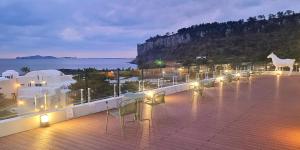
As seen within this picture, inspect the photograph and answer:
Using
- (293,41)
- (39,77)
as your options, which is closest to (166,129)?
(39,77)

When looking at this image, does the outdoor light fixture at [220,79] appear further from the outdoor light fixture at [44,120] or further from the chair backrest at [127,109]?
the outdoor light fixture at [44,120]

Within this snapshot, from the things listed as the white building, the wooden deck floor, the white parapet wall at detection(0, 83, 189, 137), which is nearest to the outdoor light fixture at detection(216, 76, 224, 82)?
the wooden deck floor

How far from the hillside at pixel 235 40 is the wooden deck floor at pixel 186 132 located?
20.9 meters

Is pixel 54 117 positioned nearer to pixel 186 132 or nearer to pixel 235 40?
pixel 186 132

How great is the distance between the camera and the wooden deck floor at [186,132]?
4155 millimetres

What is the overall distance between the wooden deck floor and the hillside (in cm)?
2094

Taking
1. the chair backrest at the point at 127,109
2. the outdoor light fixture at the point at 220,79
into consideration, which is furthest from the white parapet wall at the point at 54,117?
the outdoor light fixture at the point at 220,79

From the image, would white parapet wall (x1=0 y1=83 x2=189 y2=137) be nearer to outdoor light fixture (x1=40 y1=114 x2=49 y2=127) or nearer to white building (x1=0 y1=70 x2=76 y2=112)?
outdoor light fixture (x1=40 y1=114 x2=49 y2=127)

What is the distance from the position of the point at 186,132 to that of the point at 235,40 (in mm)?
44121

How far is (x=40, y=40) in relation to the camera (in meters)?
68.4

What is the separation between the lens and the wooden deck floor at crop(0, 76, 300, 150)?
4155mm

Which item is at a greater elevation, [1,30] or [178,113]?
[1,30]

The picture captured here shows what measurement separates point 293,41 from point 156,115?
31124mm

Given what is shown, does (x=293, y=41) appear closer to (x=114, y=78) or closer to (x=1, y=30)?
(x=114, y=78)
